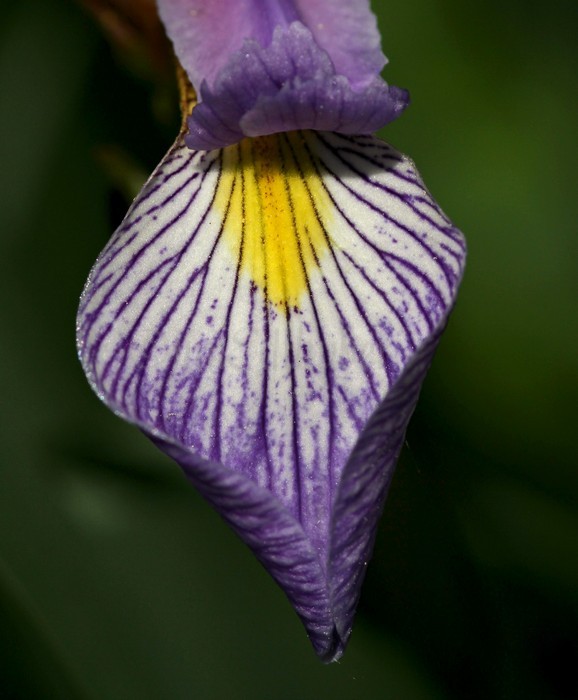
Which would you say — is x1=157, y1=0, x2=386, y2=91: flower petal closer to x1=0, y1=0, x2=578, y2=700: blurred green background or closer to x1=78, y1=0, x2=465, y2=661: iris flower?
x1=78, y1=0, x2=465, y2=661: iris flower

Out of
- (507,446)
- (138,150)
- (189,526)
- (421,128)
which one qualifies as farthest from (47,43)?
(507,446)

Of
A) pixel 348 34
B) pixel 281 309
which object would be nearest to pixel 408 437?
pixel 281 309

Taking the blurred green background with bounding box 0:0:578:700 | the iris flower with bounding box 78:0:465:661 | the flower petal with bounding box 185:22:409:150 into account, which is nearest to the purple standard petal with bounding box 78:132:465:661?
the iris flower with bounding box 78:0:465:661

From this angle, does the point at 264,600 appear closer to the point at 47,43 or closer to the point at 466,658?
the point at 466,658

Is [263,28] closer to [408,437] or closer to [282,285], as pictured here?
[282,285]

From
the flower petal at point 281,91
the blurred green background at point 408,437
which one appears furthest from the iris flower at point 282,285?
the blurred green background at point 408,437

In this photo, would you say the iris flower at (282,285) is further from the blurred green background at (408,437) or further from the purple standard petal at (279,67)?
the blurred green background at (408,437)
